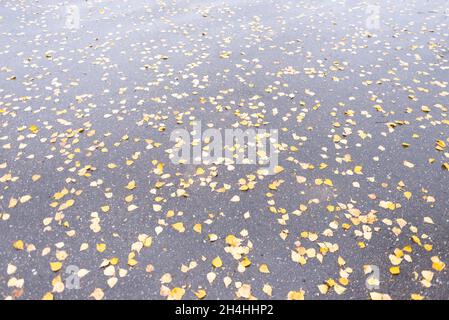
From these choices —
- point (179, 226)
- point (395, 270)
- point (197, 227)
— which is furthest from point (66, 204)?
point (395, 270)

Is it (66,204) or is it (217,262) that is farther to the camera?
(66,204)

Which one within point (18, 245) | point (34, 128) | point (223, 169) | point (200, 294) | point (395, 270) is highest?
point (34, 128)

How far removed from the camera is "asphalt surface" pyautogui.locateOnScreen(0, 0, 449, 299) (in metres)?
3.59

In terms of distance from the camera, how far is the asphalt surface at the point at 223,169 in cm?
359

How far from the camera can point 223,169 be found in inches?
191

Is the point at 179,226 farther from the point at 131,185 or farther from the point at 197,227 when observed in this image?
the point at 131,185

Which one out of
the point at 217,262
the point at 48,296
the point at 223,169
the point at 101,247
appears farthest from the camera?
the point at 223,169

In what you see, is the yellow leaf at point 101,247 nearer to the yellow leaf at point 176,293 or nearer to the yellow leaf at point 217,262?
the yellow leaf at point 176,293

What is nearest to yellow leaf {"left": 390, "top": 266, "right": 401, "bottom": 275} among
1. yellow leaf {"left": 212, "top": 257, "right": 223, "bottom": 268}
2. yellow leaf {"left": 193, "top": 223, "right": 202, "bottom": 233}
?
yellow leaf {"left": 212, "top": 257, "right": 223, "bottom": 268}

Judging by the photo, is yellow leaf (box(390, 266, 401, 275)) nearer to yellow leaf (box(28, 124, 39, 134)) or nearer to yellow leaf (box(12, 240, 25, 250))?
yellow leaf (box(12, 240, 25, 250))

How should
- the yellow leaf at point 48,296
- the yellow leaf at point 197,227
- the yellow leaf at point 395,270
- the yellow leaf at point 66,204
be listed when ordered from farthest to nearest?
the yellow leaf at point 66,204, the yellow leaf at point 197,227, the yellow leaf at point 395,270, the yellow leaf at point 48,296

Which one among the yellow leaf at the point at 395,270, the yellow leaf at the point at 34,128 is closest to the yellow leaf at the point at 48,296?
the yellow leaf at the point at 34,128
